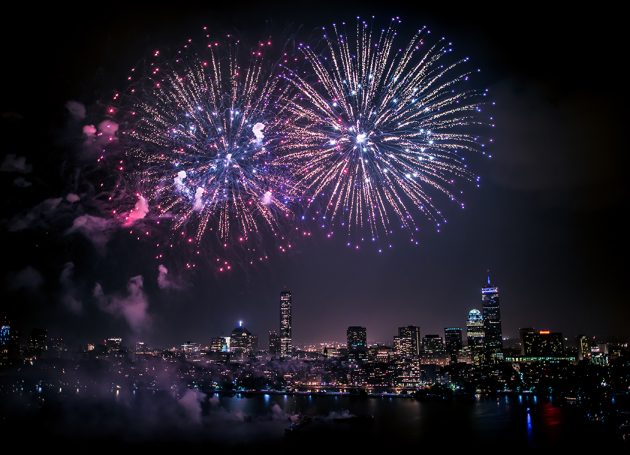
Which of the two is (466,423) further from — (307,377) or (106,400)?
(307,377)

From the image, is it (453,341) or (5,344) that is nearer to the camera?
(5,344)

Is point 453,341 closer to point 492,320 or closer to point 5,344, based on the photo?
point 492,320

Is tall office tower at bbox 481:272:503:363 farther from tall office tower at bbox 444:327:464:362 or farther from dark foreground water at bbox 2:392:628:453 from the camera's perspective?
dark foreground water at bbox 2:392:628:453

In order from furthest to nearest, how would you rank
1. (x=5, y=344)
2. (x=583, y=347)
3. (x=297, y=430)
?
(x=583, y=347) < (x=5, y=344) < (x=297, y=430)

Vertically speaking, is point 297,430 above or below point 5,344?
below

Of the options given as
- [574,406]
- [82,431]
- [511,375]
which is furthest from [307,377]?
[82,431]

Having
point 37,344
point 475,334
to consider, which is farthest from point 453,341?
point 37,344

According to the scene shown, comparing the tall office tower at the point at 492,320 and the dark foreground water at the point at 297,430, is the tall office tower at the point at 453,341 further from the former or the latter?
the dark foreground water at the point at 297,430
